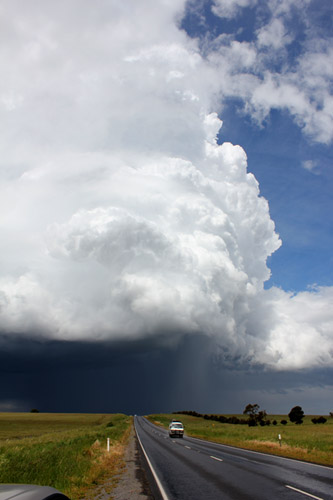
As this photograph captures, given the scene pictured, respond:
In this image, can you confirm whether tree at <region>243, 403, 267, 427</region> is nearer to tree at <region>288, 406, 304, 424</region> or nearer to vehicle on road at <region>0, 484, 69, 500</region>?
tree at <region>288, 406, 304, 424</region>

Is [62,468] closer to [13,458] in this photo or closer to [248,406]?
[13,458]

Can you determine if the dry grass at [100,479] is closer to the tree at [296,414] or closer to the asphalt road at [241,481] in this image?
the asphalt road at [241,481]

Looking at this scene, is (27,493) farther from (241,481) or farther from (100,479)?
(100,479)

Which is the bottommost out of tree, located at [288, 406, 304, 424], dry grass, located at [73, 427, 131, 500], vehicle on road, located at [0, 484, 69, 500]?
tree, located at [288, 406, 304, 424]

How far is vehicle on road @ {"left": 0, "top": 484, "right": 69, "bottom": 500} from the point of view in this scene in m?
3.40

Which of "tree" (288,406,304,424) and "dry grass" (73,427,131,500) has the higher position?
"dry grass" (73,427,131,500)

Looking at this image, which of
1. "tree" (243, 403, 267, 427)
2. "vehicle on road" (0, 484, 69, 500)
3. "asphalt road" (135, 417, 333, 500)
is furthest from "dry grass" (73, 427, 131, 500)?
"tree" (243, 403, 267, 427)

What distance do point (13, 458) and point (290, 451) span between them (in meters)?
18.6

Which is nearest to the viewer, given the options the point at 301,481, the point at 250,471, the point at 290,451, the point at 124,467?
the point at 301,481

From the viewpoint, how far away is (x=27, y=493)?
3.56 metres

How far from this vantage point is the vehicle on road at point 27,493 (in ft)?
11.1

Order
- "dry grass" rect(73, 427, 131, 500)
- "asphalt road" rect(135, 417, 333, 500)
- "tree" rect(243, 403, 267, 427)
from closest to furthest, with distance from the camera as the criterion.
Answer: "asphalt road" rect(135, 417, 333, 500) → "dry grass" rect(73, 427, 131, 500) → "tree" rect(243, 403, 267, 427)

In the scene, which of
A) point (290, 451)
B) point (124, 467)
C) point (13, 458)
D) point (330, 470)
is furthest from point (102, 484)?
point (290, 451)

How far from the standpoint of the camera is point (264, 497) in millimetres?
9805
